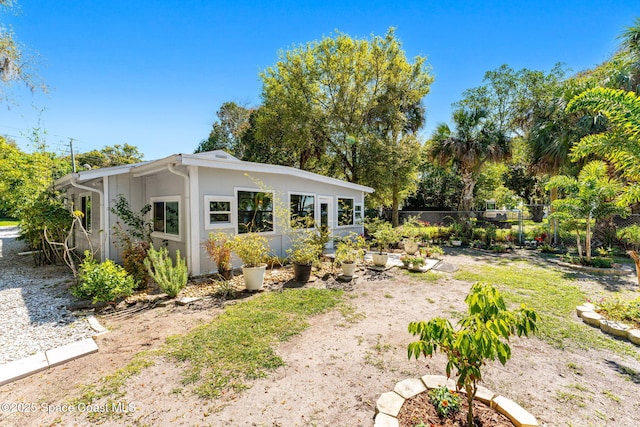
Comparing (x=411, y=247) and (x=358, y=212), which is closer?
(x=411, y=247)

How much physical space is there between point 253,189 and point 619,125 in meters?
7.32

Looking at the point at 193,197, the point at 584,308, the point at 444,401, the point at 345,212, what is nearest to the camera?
the point at 444,401

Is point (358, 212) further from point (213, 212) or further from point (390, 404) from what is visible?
point (390, 404)

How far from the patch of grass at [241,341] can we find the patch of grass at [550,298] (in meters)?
3.44

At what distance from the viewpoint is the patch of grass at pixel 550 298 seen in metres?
3.73

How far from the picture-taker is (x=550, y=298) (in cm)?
555

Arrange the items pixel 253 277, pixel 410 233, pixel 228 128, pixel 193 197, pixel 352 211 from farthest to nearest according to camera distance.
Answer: pixel 228 128 < pixel 352 211 < pixel 410 233 < pixel 193 197 < pixel 253 277

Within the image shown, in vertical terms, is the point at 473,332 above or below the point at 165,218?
below

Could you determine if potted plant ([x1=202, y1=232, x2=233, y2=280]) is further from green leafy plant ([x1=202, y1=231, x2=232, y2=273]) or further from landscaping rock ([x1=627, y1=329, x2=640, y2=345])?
landscaping rock ([x1=627, y1=329, x2=640, y2=345])

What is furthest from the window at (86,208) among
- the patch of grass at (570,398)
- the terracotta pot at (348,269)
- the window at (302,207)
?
the patch of grass at (570,398)

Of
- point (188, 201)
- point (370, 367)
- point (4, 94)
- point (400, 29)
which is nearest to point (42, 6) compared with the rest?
point (4, 94)

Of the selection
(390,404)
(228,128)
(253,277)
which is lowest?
(390,404)

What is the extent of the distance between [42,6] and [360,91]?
13.5m

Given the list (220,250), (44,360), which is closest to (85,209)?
(220,250)
